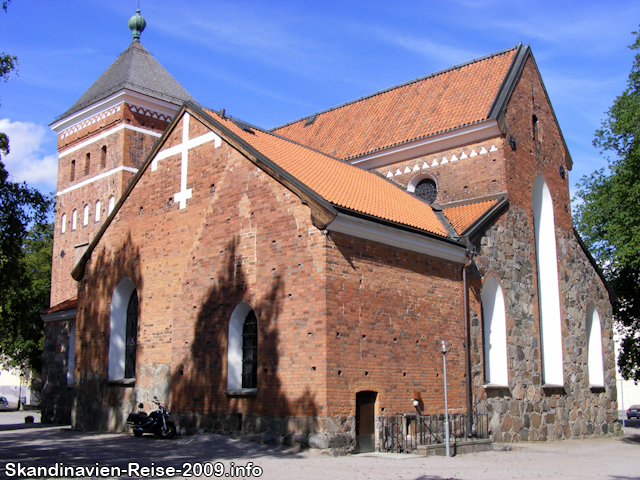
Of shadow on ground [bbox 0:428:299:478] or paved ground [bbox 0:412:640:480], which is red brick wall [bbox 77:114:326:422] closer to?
shadow on ground [bbox 0:428:299:478]

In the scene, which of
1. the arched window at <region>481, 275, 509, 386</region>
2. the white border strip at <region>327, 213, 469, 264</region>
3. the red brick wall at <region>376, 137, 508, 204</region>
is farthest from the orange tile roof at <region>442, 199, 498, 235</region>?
the arched window at <region>481, 275, 509, 386</region>

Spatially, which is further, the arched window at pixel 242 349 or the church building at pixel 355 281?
the arched window at pixel 242 349

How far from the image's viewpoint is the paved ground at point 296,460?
11359mm

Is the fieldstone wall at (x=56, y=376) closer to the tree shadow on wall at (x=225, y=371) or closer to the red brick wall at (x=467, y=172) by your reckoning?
the tree shadow on wall at (x=225, y=371)

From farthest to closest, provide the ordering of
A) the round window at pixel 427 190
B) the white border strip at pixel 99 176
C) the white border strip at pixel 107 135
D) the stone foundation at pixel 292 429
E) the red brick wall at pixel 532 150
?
1. the white border strip at pixel 107 135
2. the white border strip at pixel 99 176
3. the round window at pixel 427 190
4. the red brick wall at pixel 532 150
5. the stone foundation at pixel 292 429

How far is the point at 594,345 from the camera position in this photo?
24203 millimetres

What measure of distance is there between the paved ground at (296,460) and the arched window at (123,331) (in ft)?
8.22

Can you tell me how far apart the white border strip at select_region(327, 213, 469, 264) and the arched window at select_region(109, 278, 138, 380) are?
7.78 m

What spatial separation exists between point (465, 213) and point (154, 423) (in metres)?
10.6

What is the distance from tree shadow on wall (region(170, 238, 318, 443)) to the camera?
14312 mm

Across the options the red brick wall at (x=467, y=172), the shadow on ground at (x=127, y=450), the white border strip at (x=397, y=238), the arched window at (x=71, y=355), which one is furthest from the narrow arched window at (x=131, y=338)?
the red brick wall at (x=467, y=172)

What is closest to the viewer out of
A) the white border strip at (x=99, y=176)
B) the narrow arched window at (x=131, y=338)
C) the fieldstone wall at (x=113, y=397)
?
the fieldstone wall at (x=113, y=397)

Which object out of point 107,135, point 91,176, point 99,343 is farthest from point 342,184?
point 91,176

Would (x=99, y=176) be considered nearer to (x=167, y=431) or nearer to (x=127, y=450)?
(x=167, y=431)
